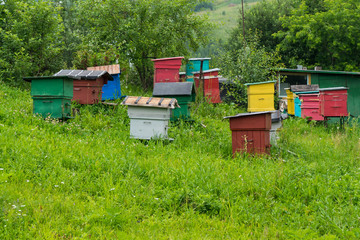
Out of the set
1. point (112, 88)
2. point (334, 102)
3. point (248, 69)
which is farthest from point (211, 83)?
point (334, 102)

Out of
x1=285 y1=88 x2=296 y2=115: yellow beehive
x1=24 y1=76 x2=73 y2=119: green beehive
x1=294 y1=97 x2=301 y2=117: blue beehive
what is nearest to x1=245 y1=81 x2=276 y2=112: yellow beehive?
x1=294 y1=97 x2=301 y2=117: blue beehive

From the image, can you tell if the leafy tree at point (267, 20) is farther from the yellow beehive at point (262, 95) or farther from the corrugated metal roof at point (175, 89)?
the corrugated metal roof at point (175, 89)

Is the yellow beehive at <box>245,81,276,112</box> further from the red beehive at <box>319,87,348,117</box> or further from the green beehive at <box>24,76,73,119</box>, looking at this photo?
the green beehive at <box>24,76,73,119</box>

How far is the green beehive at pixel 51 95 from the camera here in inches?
348

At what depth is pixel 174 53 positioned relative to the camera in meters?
18.9

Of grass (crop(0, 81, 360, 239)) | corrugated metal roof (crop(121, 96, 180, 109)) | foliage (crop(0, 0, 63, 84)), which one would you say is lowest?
grass (crop(0, 81, 360, 239))

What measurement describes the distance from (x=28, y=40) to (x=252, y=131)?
1211 cm

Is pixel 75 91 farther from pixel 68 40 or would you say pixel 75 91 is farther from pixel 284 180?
pixel 68 40

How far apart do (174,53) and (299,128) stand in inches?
371

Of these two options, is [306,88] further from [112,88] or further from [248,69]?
[112,88]

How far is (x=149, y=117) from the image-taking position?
8.27 meters

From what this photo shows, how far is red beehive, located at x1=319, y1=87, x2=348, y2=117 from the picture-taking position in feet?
39.2

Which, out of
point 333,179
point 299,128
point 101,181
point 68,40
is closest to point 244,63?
point 299,128

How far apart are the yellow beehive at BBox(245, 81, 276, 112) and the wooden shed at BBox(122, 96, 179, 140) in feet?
19.9
